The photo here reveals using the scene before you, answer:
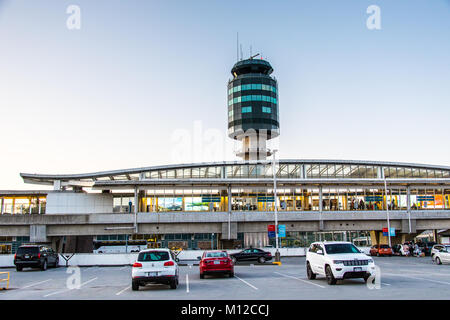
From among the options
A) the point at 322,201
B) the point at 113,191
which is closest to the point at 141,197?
the point at 113,191

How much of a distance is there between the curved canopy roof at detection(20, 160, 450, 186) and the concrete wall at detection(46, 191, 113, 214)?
6.52 ft

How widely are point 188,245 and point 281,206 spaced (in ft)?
91.8

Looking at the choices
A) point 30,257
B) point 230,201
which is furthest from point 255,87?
point 30,257

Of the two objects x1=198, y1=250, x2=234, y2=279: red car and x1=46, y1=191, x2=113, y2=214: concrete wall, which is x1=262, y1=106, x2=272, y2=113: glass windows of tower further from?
x1=198, y1=250, x2=234, y2=279: red car

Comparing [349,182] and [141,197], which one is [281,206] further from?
[141,197]

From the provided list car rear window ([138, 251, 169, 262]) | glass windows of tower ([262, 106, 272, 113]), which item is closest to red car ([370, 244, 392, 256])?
car rear window ([138, 251, 169, 262])

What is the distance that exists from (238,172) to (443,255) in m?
32.8

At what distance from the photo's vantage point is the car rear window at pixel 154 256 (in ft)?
57.1

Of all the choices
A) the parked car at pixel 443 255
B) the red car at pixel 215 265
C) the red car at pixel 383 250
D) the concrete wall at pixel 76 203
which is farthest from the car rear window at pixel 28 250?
the red car at pixel 383 250

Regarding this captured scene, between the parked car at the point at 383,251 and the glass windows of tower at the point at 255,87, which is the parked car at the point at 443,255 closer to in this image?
the parked car at the point at 383,251

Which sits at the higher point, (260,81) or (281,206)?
(260,81)

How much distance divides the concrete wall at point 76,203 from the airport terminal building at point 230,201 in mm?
130

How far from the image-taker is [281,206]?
195ft

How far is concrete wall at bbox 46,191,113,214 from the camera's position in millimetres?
58562
